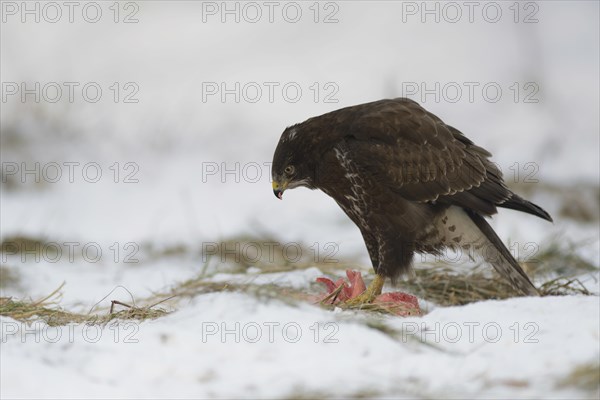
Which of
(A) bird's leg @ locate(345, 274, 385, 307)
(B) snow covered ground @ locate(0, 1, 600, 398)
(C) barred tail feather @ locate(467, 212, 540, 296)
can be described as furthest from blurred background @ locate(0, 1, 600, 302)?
(A) bird's leg @ locate(345, 274, 385, 307)

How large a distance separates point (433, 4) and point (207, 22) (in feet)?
9.88

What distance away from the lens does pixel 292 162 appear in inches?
200

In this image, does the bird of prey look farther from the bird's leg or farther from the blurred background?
the blurred background

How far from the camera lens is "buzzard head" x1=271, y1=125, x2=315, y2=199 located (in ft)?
16.5

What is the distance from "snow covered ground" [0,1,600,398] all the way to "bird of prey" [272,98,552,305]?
0.48 metres

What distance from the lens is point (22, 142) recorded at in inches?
348

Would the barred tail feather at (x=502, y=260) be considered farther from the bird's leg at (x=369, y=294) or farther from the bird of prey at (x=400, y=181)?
the bird's leg at (x=369, y=294)

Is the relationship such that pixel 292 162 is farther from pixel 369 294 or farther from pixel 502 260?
pixel 502 260

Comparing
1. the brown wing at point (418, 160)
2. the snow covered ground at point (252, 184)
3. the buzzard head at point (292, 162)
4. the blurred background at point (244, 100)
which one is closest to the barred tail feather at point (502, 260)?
the brown wing at point (418, 160)

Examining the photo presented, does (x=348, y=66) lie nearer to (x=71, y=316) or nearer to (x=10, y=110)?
(x=10, y=110)

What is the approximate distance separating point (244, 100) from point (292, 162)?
537 centimetres

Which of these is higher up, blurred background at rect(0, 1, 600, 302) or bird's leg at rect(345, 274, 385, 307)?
blurred background at rect(0, 1, 600, 302)

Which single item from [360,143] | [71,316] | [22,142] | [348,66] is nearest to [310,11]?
[348,66]

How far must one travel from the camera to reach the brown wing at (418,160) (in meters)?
4.83
